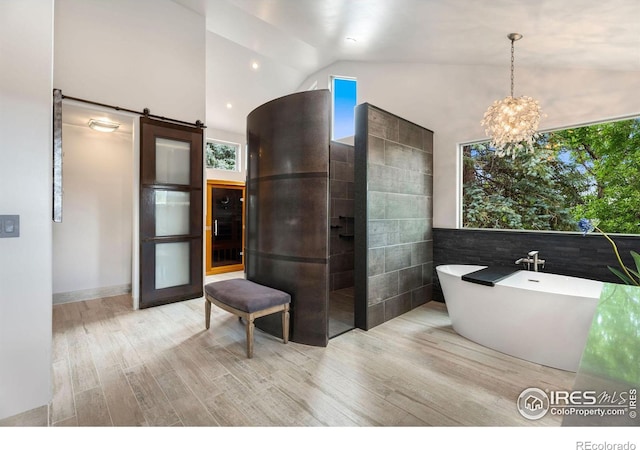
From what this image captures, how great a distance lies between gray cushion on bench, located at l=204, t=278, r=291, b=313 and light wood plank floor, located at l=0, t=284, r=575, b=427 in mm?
438

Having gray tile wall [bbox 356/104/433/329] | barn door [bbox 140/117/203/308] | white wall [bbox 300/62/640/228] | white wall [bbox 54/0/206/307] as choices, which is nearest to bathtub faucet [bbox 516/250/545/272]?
white wall [bbox 300/62/640/228]

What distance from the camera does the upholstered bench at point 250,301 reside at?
250 cm

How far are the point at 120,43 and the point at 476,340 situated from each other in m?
5.25

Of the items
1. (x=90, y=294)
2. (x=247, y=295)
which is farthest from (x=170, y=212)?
(x=247, y=295)

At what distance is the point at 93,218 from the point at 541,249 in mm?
5899

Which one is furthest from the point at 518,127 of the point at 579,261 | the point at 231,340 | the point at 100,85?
the point at 100,85

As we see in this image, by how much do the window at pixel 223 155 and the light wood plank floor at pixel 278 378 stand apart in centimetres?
428

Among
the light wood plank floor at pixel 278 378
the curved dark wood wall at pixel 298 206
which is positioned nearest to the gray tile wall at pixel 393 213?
the light wood plank floor at pixel 278 378

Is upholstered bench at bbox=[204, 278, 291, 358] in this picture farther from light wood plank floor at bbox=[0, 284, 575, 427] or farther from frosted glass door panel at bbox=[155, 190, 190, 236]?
frosted glass door panel at bbox=[155, 190, 190, 236]

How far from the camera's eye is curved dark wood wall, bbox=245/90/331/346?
107 inches

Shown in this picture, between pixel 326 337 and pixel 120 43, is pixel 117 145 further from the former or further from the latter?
pixel 326 337

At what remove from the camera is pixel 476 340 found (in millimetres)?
2820

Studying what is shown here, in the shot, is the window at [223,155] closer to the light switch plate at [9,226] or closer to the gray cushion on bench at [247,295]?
the gray cushion on bench at [247,295]

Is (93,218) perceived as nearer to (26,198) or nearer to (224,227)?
(224,227)
